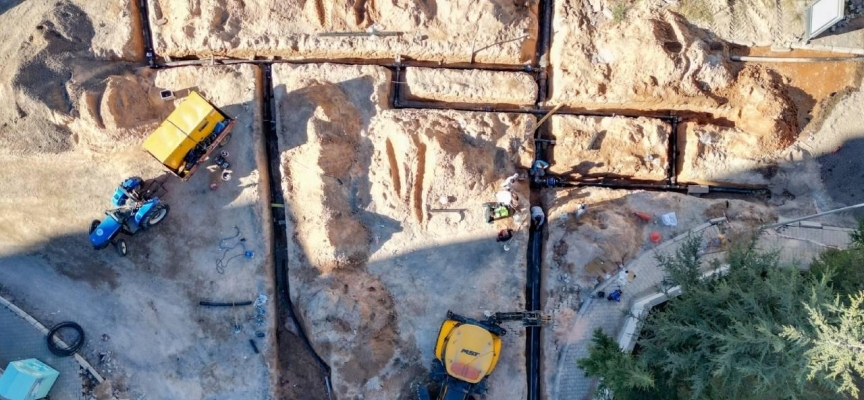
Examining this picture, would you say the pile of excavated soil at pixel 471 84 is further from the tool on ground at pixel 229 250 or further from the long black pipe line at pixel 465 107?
the tool on ground at pixel 229 250

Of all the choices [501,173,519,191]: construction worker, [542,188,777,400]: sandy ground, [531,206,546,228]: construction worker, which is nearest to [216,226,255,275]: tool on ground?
[501,173,519,191]: construction worker

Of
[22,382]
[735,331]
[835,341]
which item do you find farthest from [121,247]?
[835,341]

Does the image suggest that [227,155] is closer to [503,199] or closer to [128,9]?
[128,9]

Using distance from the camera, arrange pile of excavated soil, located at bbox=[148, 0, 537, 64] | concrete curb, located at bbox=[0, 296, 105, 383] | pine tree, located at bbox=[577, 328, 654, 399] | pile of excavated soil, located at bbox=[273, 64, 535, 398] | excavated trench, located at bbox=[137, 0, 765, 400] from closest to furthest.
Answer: pine tree, located at bbox=[577, 328, 654, 399] < concrete curb, located at bbox=[0, 296, 105, 383] < pile of excavated soil, located at bbox=[273, 64, 535, 398] < excavated trench, located at bbox=[137, 0, 765, 400] < pile of excavated soil, located at bbox=[148, 0, 537, 64]

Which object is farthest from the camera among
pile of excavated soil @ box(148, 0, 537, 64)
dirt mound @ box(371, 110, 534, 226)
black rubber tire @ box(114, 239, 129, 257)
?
pile of excavated soil @ box(148, 0, 537, 64)

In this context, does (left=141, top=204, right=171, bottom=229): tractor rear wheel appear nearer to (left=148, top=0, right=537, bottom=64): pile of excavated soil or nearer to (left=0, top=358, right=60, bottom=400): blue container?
Answer: (left=0, top=358, right=60, bottom=400): blue container

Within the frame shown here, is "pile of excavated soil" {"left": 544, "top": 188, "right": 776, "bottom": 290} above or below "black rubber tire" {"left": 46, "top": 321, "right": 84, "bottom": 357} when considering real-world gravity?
above

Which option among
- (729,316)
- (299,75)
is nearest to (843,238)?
(729,316)
